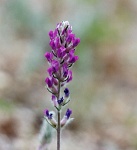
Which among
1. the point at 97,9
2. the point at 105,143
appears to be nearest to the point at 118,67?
the point at 97,9

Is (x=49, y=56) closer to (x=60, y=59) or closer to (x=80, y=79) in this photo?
(x=60, y=59)

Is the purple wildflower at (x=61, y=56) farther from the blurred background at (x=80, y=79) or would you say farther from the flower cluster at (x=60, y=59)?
the blurred background at (x=80, y=79)

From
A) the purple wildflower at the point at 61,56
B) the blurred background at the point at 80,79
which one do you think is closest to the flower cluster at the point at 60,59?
the purple wildflower at the point at 61,56

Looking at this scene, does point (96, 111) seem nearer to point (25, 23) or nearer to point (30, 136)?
point (30, 136)

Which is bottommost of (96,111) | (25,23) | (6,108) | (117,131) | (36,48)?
(6,108)

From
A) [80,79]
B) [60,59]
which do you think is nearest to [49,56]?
[60,59]

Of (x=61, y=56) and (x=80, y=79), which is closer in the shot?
(x=61, y=56)

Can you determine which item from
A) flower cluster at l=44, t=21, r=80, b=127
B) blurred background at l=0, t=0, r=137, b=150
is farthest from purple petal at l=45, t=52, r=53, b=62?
blurred background at l=0, t=0, r=137, b=150

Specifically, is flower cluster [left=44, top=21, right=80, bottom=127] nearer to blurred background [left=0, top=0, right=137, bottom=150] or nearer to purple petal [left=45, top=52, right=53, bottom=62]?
purple petal [left=45, top=52, right=53, bottom=62]
